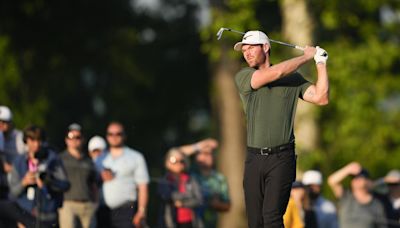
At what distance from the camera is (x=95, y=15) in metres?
33.2

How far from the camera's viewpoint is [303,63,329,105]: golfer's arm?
1176 cm

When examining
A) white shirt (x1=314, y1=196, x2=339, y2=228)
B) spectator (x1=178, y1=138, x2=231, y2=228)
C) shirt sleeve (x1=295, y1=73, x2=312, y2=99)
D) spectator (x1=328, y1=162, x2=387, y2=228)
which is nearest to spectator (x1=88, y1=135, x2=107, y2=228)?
spectator (x1=178, y1=138, x2=231, y2=228)

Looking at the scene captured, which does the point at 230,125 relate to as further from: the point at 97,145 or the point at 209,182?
the point at 97,145

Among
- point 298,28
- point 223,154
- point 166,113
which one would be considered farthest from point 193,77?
point 298,28

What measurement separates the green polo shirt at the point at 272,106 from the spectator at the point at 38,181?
3390 millimetres

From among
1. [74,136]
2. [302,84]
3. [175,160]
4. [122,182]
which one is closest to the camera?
[302,84]

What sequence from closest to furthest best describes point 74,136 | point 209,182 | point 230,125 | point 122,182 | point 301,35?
point 74,136 → point 122,182 → point 209,182 → point 301,35 → point 230,125

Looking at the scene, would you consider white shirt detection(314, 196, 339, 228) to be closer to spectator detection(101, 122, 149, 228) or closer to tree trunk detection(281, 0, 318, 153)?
spectator detection(101, 122, 149, 228)

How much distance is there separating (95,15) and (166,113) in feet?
28.3

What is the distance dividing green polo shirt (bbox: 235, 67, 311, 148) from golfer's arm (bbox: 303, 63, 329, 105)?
0.06 m

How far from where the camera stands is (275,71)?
11664mm

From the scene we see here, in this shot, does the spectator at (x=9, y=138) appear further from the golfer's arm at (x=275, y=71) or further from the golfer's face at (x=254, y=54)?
the golfer's arm at (x=275, y=71)

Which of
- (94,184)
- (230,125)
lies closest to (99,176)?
(94,184)

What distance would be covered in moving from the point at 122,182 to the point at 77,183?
2.18 ft
